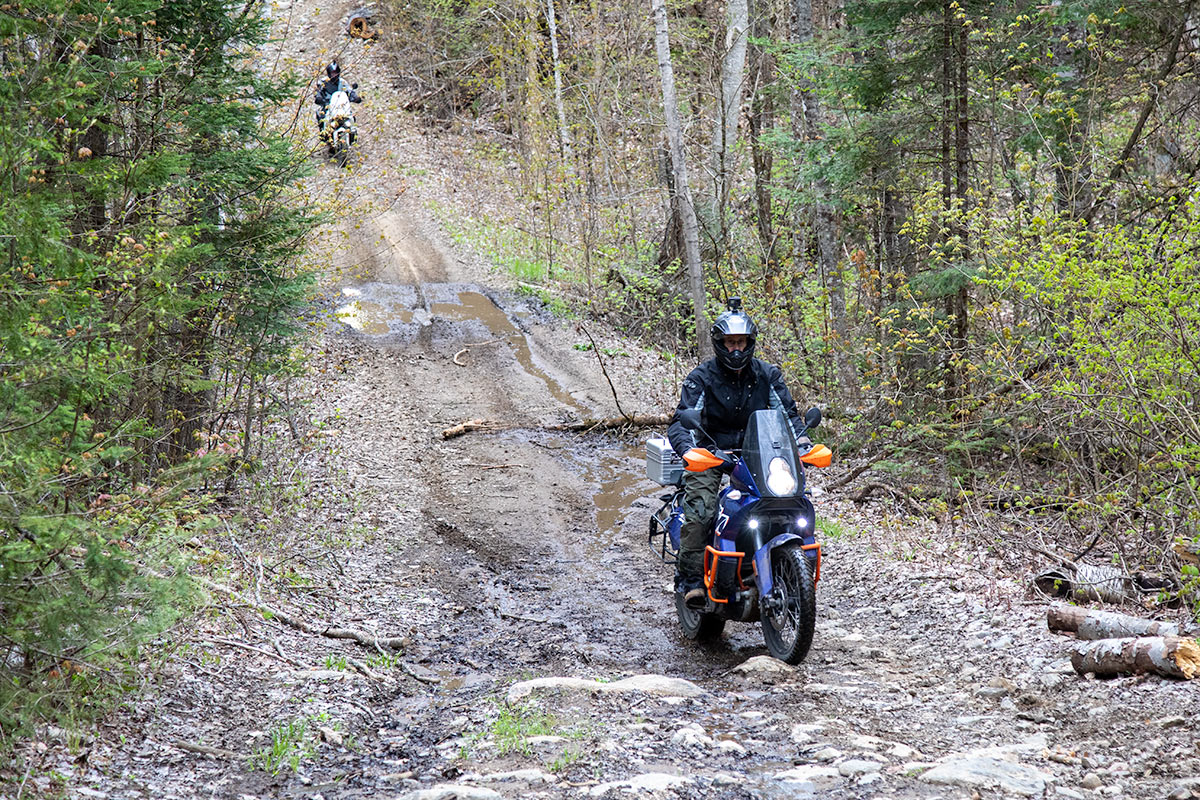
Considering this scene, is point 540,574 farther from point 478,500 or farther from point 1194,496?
point 1194,496

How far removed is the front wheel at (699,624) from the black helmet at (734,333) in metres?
1.88

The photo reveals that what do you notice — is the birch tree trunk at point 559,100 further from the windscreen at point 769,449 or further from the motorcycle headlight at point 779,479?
the motorcycle headlight at point 779,479

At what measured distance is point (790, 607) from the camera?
616cm

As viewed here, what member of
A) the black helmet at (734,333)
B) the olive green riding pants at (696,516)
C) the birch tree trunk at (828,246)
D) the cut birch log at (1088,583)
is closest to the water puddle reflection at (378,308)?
the birch tree trunk at (828,246)

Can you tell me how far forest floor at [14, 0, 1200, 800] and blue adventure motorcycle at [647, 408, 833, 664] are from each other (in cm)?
35

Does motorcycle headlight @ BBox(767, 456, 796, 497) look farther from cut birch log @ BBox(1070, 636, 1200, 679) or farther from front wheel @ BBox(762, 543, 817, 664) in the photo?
cut birch log @ BBox(1070, 636, 1200, 679)

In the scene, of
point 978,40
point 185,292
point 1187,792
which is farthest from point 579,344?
point 1187,792

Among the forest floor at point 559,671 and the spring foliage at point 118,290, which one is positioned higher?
the spring foliage at point 118,290

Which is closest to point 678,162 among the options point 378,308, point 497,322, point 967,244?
point 967,244

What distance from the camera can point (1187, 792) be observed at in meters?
3.83

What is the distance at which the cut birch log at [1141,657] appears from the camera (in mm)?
5098

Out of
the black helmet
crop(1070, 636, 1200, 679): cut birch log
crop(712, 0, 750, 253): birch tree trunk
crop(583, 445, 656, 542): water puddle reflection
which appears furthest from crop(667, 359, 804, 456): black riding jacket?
crop(712, 0, 750, 253): birch tree trunk

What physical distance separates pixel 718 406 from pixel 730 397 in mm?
114

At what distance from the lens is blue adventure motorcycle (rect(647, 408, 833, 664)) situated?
6.07 m
